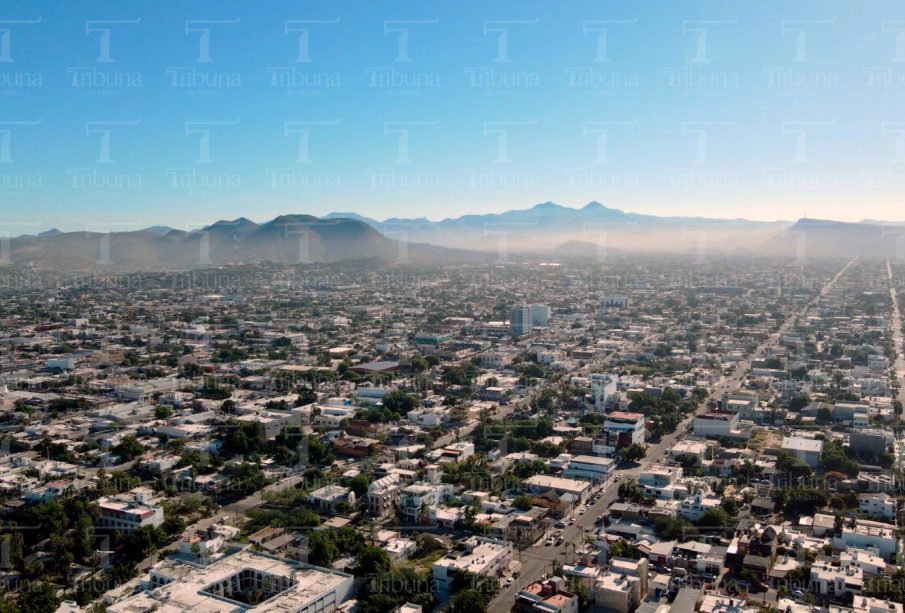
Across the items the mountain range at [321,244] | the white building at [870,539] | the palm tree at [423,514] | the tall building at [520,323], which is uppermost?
the mountain range at [321,244]

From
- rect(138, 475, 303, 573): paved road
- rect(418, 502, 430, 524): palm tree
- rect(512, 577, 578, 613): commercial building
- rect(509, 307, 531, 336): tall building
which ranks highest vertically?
rect(509, 307, 531, 336): tall building

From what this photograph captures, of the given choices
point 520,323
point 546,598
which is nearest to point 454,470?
point 546,598

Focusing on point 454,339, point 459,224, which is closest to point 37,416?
point 454,339

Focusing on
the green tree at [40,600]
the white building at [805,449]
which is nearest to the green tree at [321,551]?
the green tree at [40,600]

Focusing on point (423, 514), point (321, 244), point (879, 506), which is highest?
point (321, 244)

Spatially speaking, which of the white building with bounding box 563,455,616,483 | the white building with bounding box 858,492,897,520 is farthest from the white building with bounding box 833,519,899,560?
the white building with bounding box 563,455,616,483

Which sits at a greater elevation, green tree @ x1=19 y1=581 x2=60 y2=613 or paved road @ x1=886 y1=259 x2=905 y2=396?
paved road @ x1=886 y1=259 x2=905 y2=396

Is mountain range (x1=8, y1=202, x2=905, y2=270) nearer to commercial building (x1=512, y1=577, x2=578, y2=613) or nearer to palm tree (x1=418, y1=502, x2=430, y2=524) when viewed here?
palm tree (x1=418, y1=502, x2=430, y2=524)

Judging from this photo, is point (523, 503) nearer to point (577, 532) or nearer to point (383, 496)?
point (577, 532)

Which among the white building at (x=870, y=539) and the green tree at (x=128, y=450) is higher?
the white building at (x=870, y=539)

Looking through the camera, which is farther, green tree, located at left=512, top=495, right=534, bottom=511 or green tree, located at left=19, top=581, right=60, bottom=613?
green tree, located at left=512, top=495, right=534, bottom=511

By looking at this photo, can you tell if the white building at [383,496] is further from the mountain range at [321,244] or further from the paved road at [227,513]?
the mountain range at [321,244]
